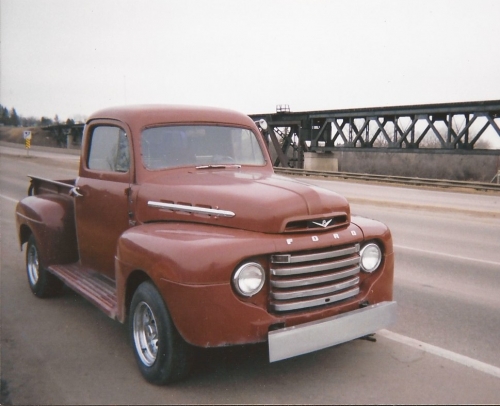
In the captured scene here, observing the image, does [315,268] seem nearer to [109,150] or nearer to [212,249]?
[212,249]

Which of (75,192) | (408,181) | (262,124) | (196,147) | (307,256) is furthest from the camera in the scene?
(408,181)

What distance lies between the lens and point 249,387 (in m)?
3.77

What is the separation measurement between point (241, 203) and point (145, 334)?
1284 millimetres

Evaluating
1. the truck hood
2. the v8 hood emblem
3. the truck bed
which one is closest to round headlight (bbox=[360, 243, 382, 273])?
the truck hood

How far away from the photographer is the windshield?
15.7 feet

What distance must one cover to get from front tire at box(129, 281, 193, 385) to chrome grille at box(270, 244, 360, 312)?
74cm

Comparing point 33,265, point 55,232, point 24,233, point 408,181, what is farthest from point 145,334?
point 408,181

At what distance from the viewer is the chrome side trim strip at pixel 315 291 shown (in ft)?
11.9

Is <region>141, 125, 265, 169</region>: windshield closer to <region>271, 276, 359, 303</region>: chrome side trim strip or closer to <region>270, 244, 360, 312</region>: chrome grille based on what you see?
<region>270, 244, 360, 312</region>: chrome grille

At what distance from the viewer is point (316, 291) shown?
3.78 meters

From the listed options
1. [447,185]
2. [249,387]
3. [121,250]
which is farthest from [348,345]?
[447,185]

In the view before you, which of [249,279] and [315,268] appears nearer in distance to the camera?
[249,279]

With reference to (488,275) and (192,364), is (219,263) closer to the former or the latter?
(192,364)

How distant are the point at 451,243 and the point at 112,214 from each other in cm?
759
